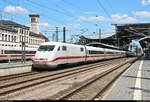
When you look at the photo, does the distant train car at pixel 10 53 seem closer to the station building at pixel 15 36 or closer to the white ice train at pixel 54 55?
the station building at pixel 15 36

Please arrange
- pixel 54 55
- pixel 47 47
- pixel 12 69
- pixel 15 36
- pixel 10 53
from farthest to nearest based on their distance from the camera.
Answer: pixel 15 36, pixel 10 53, pixel 47 47, pixel 54 55, pixel 12 69

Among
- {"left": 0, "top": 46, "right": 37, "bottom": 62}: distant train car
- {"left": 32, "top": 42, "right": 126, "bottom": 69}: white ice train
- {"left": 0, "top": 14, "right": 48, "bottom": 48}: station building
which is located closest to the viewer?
{"left": 32, "top": 42, "right": 126, "bottom": 69}: white ice train

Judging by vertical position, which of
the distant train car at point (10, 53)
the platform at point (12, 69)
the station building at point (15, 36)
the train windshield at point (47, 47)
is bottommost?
the platform at point (12, 69)

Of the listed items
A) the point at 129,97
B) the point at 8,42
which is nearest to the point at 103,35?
the point at 8,42

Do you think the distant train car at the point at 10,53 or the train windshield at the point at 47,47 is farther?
the distant train car at the point at 10,53

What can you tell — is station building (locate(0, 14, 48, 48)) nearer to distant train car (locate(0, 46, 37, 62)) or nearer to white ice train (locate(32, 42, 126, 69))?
distant train car (locate(0, 46, 37, 62))

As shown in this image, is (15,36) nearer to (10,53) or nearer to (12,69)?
(10,53)

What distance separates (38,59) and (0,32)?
4338 centimetres

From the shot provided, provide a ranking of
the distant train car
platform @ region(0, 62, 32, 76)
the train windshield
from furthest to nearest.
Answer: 1. the distant train car
2. the train windshield
3. platform @ region(0, 62, 32, 76)

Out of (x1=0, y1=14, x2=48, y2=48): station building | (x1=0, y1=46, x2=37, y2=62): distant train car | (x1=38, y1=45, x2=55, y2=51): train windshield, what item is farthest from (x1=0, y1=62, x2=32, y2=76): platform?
(x1=0, y1=14, x2=48, y2=48): station building

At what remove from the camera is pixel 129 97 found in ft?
24.1

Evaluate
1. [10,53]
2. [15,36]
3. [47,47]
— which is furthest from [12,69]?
[15,36]

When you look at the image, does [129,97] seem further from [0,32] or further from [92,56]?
[0,32]

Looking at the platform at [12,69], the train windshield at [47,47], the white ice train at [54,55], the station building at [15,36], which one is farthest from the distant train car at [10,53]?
the train windshield at [47,47]
